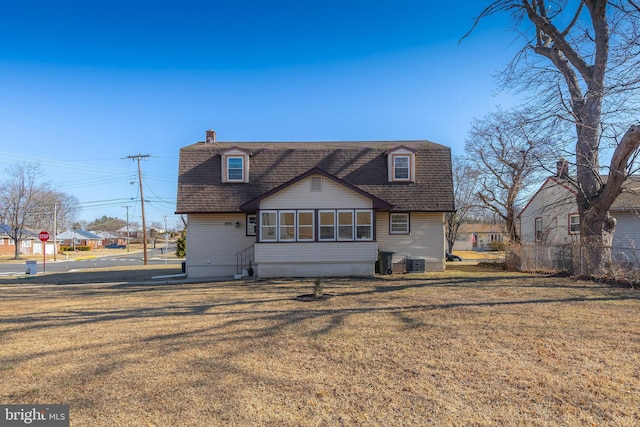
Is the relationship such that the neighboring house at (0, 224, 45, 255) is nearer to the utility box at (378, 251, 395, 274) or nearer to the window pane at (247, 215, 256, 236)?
the window pane at (247, 215, 256, 236)


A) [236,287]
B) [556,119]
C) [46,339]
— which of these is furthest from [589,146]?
[46,339]

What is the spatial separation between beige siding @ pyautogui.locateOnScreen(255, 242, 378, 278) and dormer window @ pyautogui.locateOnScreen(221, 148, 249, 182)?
14.3 feet

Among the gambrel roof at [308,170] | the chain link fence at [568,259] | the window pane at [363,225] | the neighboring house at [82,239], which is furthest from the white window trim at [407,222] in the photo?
the neighboring house at [82,239]

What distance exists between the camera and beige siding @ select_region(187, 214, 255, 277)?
1822cm

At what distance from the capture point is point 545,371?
512 cm

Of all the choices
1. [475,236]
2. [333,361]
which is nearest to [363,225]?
[333,361]

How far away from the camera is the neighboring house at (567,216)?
56.9ft

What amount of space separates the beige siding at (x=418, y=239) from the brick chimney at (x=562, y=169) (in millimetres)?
5121

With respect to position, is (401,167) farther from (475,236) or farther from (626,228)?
(475,236)

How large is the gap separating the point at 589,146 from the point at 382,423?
15125mm

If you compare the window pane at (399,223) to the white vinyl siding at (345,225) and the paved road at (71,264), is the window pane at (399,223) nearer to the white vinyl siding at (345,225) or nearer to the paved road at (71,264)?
the white vinyl siding at (345,225)

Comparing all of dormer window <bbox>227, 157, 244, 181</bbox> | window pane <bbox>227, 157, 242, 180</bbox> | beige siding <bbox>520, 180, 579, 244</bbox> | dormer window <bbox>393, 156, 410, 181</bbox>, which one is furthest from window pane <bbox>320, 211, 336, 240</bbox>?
beige siding <bbox>520, 180, 579, 244</bbox>

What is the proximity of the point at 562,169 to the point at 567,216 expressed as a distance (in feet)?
36.8

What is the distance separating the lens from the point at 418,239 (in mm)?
18422
